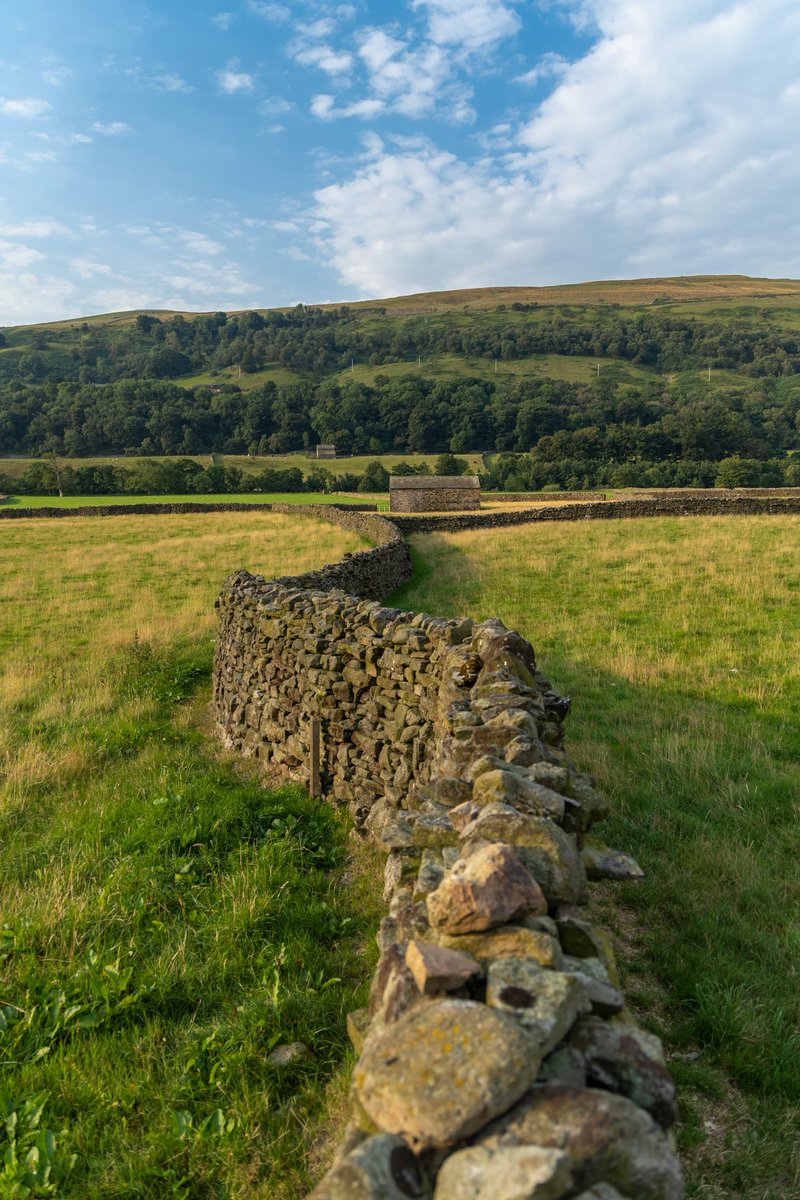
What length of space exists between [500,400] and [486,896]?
12885 cm

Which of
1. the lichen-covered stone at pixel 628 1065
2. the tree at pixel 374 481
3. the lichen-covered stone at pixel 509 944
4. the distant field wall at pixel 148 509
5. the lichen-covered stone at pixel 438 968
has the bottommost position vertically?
the lichen-covered stone at pixel 628 1065

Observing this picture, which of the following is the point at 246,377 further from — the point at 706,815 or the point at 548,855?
the point at 548,855

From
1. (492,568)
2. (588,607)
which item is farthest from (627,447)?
(588,607)

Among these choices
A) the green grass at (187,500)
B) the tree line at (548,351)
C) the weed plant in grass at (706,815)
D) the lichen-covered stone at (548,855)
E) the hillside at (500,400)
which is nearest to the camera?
the lichen-covered stone at (548,855)

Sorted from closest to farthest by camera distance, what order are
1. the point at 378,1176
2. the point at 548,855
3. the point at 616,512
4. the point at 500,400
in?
the point at 378,1176 → the point at 548,855 → the point at 616,512 → the point at 500,400

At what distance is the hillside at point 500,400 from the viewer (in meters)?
88.9

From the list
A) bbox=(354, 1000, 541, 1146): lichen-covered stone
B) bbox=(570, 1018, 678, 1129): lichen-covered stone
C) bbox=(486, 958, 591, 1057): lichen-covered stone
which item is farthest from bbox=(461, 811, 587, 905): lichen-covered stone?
bbox=(354, 1000, 541, 1146): lichen-covered stone

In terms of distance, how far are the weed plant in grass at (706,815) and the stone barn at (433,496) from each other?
39.8 meters

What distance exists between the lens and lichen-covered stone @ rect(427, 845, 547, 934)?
2398 mm

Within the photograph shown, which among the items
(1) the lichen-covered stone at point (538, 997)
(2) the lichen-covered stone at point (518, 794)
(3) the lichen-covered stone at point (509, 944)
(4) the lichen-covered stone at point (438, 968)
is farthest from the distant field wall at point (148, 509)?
(1) the lichen-covered stone at point (538, 997)

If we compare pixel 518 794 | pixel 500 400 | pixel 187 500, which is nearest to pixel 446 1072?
pixel 518 794

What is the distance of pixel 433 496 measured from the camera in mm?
56969

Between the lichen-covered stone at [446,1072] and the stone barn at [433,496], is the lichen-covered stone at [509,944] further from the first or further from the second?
the stone barn at [433,496]

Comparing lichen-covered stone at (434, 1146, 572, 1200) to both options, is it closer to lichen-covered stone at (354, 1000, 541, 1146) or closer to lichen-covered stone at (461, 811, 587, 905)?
lichen-covered stone at (354, 1000, 541, 1146)
